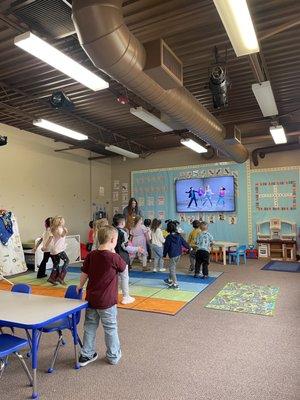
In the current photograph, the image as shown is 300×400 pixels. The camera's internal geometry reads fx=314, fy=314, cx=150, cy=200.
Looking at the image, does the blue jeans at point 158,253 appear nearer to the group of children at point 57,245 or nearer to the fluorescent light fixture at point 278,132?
the group of children at point 57,245

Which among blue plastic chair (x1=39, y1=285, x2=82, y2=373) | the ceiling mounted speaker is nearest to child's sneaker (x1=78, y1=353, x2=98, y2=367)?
blue plastic chair (x1=39, y1=285, x2=82, y2=373)

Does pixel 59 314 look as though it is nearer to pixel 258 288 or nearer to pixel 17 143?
pixel 258 288

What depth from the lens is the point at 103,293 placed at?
2.83m

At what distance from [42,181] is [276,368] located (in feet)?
25.8

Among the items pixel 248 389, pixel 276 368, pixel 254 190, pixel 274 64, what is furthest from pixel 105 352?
pixel 254 190

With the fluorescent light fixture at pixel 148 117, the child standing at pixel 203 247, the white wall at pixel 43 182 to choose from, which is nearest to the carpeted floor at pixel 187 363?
the child standing at pixel 203 247

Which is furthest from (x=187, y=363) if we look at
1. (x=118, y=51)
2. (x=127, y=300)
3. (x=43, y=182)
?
(x=43, y=182)

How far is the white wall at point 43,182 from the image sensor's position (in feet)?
26.8

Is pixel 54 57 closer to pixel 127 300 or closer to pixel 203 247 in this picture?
pixel 127 300

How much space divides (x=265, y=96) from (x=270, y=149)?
4232 millimetres

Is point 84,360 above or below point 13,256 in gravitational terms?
below

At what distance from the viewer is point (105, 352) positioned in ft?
10.6

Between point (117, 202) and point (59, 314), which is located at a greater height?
point (117, 202)

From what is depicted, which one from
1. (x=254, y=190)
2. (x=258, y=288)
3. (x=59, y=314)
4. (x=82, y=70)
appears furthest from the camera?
(x=254, y=190)
